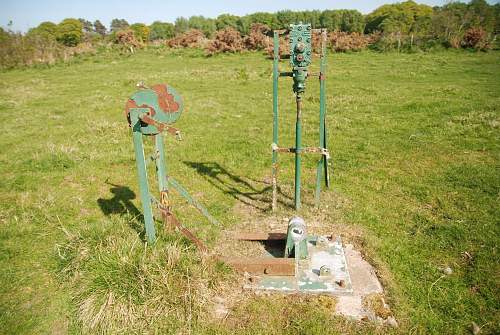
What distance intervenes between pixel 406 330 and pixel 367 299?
1.56 feet

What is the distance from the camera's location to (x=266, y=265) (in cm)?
438

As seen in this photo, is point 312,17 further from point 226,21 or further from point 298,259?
point 298,259

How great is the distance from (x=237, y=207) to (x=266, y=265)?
1901mm

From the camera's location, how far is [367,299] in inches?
160

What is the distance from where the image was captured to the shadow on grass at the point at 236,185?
6348mm

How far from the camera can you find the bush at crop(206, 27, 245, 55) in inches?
986

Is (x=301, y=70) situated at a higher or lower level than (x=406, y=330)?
higher

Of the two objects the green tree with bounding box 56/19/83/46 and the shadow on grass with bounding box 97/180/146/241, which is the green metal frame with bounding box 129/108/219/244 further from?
the green tree with bounding box 56/19/83/46

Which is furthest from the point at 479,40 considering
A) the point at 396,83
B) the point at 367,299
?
the point at 367,299

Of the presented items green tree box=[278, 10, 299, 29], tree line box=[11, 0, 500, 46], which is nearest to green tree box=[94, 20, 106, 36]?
tree line box=[11, 0, 500, 46]

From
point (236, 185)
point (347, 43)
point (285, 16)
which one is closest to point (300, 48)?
point (236, 185)

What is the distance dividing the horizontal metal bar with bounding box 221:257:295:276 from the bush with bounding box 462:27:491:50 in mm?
22240

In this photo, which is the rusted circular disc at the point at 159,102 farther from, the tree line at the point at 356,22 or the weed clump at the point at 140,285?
the tree line at the point at 356,22

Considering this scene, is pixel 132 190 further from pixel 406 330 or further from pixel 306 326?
pixel 406 330
